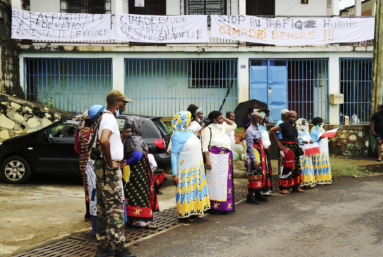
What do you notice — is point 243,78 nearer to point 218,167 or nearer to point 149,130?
point 149,130

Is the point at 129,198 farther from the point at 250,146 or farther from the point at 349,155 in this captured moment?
the point at 349,155

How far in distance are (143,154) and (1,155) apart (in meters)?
4.78

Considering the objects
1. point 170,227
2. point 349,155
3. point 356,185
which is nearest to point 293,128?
point 356,185

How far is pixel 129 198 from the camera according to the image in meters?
5.34

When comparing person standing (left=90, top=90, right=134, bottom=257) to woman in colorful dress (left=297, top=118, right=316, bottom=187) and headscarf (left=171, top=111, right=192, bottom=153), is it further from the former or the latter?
woman in colorful dress (left=297, top=118, right=316, bottom=187)

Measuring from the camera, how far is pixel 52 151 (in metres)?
8.48

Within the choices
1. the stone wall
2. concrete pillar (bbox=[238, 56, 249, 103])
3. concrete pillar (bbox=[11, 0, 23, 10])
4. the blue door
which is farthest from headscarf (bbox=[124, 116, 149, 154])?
concrete pillar (bbox=[11, 0, 23, 10])

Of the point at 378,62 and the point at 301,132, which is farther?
the point at 378,62

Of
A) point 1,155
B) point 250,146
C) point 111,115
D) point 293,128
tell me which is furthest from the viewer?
point 1,155

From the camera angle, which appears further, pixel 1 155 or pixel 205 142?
pixel 1 155

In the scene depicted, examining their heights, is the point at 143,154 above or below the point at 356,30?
below

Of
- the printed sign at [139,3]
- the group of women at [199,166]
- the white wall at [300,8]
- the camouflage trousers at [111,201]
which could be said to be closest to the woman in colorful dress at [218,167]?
the group of women at [199,166]

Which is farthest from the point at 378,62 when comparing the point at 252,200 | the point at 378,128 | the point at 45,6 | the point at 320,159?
the point at 45,6

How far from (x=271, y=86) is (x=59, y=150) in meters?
8.20
